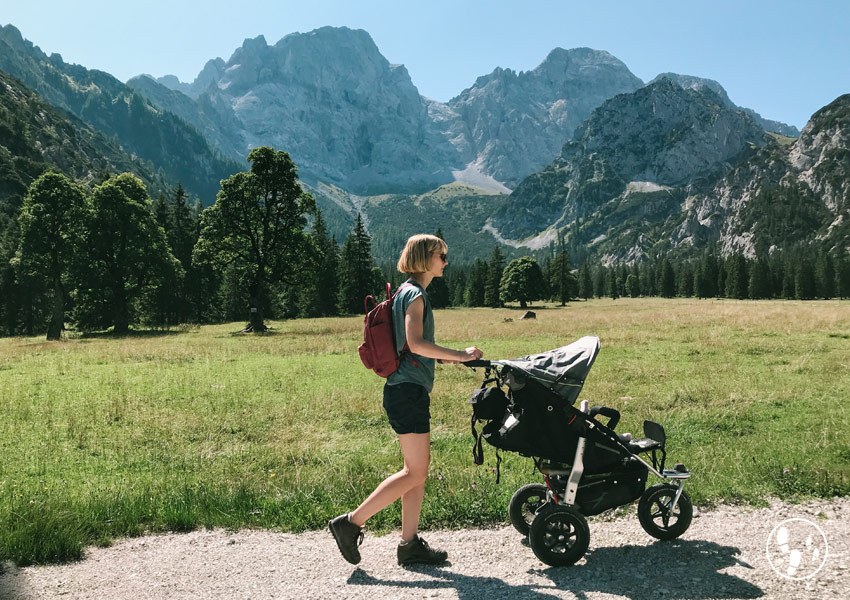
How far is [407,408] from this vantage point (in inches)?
187

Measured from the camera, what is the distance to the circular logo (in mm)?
4549

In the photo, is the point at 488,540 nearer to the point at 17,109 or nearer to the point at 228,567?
the point at 228,567

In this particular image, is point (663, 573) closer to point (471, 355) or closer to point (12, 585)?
point (471, 355)

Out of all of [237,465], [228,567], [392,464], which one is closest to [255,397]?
[237,465]

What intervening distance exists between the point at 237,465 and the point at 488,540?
5084mm

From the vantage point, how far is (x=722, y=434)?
9.85m

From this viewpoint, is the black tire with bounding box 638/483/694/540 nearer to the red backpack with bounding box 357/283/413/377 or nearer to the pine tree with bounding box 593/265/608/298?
the red backpack with bounding box 357/283/413/377

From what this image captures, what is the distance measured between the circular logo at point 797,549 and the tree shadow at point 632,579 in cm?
34

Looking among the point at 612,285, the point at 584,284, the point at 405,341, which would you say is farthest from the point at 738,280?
the point at 405,341

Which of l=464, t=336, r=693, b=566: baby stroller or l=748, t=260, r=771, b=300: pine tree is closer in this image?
l=464, t=336, r=693, b=566: baby stroller

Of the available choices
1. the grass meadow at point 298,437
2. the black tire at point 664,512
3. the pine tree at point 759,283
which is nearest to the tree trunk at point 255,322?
the grass meadow at point 298,437

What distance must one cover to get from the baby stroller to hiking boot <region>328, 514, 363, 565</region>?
4.86 ft

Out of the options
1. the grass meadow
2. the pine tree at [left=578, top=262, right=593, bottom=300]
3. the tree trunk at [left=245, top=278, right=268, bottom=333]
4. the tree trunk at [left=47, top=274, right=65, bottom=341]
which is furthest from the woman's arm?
the pine tree at [left=578, top=262, right=593, bottom=300]

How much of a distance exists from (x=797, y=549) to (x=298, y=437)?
8.57 meters
